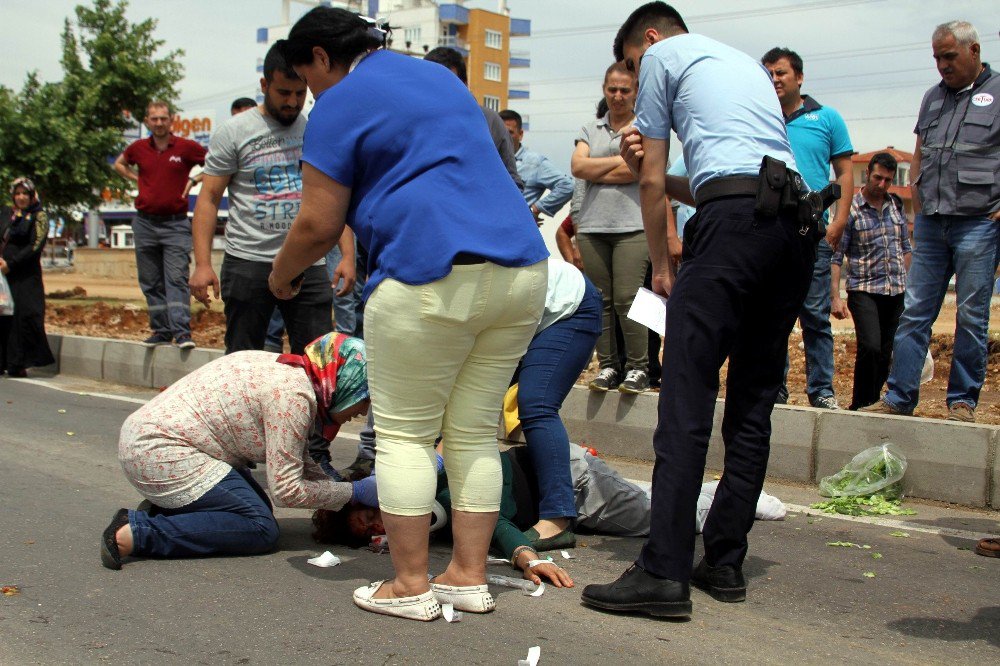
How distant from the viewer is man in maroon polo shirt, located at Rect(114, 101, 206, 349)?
10047mm

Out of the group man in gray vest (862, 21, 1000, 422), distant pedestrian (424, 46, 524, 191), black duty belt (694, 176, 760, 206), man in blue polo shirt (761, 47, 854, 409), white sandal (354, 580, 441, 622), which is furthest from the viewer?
man in blue polo shirt (761, 47, 854, 409)

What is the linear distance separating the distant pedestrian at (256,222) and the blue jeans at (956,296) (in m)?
3.43

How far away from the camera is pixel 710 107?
392 cm

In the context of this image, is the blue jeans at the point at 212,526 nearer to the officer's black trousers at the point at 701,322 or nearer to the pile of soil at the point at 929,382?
the officer's black trousers at the point at 701,322

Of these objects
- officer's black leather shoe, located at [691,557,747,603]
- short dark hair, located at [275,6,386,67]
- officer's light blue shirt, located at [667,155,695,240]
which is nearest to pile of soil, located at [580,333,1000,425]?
officer's light blue shirt, located at [667,155,695,240]

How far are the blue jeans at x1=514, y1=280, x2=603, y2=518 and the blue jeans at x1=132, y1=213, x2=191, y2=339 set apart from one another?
19.7 feet

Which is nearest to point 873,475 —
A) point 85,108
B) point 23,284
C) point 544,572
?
point 544,572

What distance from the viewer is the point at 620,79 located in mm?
7473

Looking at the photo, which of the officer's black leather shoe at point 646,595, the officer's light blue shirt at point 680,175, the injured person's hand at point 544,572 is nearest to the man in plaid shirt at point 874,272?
the officer's light blue shirt at point 680,175

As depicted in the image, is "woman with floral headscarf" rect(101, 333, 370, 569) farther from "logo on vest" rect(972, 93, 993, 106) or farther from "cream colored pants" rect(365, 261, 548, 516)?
"logo on vest" rect(972, 93, 993, 106)

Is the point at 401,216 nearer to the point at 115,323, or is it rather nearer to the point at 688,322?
the point at 688,322

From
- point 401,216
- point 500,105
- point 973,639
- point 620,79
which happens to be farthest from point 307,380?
point 500,105

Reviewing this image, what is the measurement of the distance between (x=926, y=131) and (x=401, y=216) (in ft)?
14.2

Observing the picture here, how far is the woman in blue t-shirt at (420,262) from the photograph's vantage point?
355 cm
